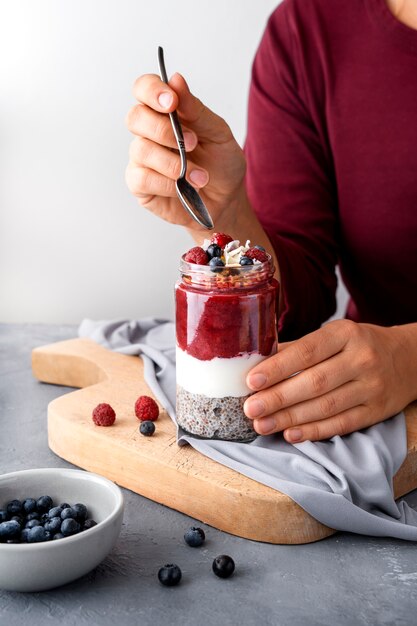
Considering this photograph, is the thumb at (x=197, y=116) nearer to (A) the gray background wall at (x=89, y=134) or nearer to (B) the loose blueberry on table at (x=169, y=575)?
(B) the loose blueberry on table at (x=169, y=575)

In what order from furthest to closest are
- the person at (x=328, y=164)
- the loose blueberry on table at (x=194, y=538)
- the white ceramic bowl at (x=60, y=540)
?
the person at (x=328, y=164) → the loose blueberry on table at (x=194, y=538) → the white ceramic bowl at (x=60, y=540)

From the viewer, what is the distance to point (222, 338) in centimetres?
107

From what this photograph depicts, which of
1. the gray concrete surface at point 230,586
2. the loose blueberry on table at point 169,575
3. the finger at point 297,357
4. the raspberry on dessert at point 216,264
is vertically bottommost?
the gray concrete surface at point 230,586

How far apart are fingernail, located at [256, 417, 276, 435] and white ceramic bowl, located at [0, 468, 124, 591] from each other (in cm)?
24

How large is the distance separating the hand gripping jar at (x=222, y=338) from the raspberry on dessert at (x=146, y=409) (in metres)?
0.09

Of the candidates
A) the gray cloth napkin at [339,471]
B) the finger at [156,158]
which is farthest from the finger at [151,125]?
the gray cloth napkin at [339,471]

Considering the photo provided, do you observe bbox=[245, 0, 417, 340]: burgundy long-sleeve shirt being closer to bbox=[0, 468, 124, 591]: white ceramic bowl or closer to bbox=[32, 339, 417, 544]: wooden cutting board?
bbox=[32, 339, 417, 544]: wooden cutting board

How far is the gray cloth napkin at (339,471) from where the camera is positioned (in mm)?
966

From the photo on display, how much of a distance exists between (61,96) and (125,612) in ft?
5.60

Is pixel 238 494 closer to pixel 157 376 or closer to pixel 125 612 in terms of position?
pixel 125 612

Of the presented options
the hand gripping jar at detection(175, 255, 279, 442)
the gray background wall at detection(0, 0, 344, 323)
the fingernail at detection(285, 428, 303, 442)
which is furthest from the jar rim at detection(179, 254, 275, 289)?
the gray background wall at detection(0, 0, 344, 323)

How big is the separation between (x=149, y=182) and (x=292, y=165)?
0.49 meters

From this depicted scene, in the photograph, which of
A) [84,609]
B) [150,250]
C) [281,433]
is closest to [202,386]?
[281,433]

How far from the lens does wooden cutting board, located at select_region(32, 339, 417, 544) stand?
98cm
